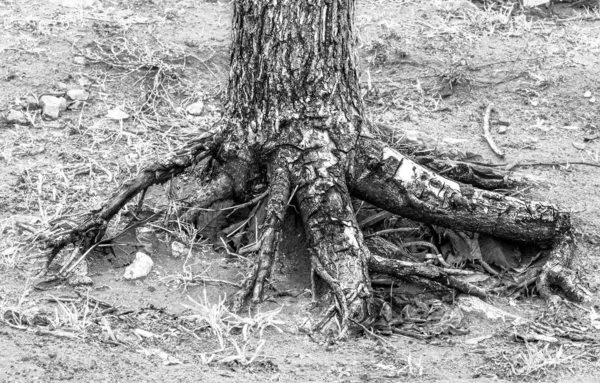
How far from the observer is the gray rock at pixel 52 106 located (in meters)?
5.23

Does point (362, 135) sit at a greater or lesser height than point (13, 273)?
greater

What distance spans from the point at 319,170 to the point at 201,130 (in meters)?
1.21

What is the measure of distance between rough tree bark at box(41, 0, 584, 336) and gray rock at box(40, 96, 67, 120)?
1.26 meters

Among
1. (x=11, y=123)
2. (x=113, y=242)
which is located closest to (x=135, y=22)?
(x=11, y=123)

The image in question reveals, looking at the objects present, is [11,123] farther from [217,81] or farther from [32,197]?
[217,81]

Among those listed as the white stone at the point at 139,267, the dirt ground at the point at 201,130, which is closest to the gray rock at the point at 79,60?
the dirt ground at the point at 201,130

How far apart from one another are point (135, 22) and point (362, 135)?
8.42ft

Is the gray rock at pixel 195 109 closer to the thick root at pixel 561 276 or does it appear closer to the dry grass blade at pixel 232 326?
the dry grass blade at pixel 232 326

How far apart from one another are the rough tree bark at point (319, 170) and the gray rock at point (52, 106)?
1264 mm

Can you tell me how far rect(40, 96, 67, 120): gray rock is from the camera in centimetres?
523

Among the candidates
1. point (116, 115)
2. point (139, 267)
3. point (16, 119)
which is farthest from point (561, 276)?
point (16, 119)

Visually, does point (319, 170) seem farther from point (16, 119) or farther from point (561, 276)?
point (16, 119)

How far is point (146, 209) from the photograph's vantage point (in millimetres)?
4414

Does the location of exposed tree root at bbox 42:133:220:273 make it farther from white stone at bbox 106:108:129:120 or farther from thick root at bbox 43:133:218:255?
white stone at bbox 106:108:129:120
